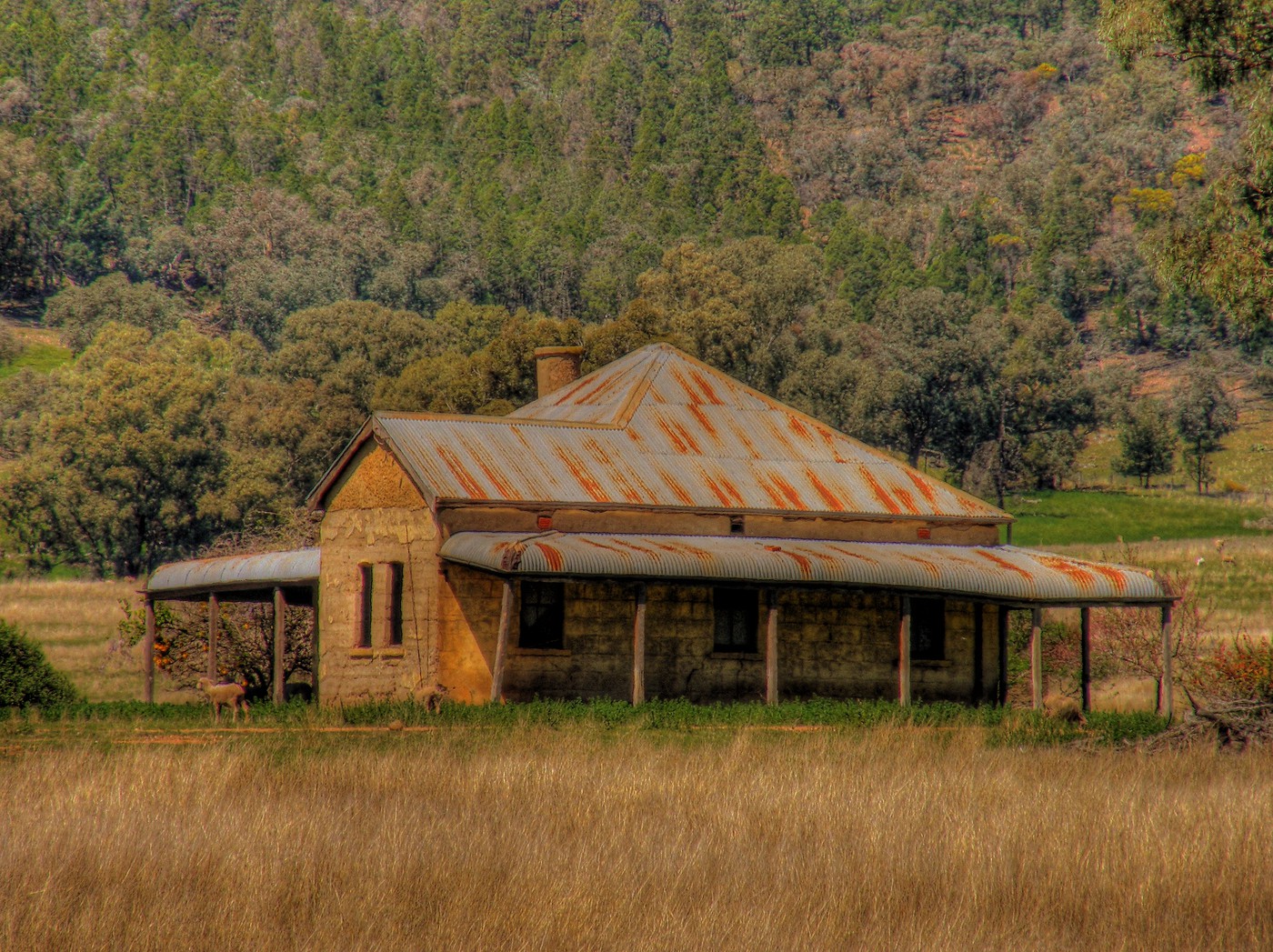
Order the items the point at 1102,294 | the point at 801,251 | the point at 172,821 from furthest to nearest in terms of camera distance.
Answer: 1. the point at 1102,294
2. the point at 801,251
3. the point at 172,821

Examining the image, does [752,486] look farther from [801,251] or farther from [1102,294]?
[1102,294]

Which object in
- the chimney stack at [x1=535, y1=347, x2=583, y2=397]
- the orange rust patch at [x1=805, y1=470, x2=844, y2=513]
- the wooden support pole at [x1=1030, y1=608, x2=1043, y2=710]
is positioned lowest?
the wooden support pole at [x1=1030, y1=608, x2=1043, y2=710]

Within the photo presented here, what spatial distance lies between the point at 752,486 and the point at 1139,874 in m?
16.7

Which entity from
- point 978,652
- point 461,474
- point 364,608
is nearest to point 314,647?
point 364,608

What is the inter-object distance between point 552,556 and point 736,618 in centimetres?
523

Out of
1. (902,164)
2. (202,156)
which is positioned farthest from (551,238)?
(902,164)

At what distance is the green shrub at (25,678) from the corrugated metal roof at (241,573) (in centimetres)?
314

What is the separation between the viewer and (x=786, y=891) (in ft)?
40.2

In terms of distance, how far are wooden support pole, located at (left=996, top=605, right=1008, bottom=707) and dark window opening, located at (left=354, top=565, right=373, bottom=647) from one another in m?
11.0

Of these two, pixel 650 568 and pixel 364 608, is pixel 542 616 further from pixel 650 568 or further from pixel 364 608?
pixel 364 608

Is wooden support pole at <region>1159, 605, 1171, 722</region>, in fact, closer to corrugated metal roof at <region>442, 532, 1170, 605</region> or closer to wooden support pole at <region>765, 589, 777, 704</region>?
corrugated metal roof at <region>442, 532, 1170, 605</region>

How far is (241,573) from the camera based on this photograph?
29484 millimetres

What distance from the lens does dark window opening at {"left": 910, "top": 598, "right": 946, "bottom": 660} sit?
96.2 ft

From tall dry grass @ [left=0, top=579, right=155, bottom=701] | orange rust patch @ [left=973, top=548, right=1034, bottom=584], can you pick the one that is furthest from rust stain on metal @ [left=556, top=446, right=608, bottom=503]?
tall dry grass @ [left=0, top=579, right=155, bottom=701]
